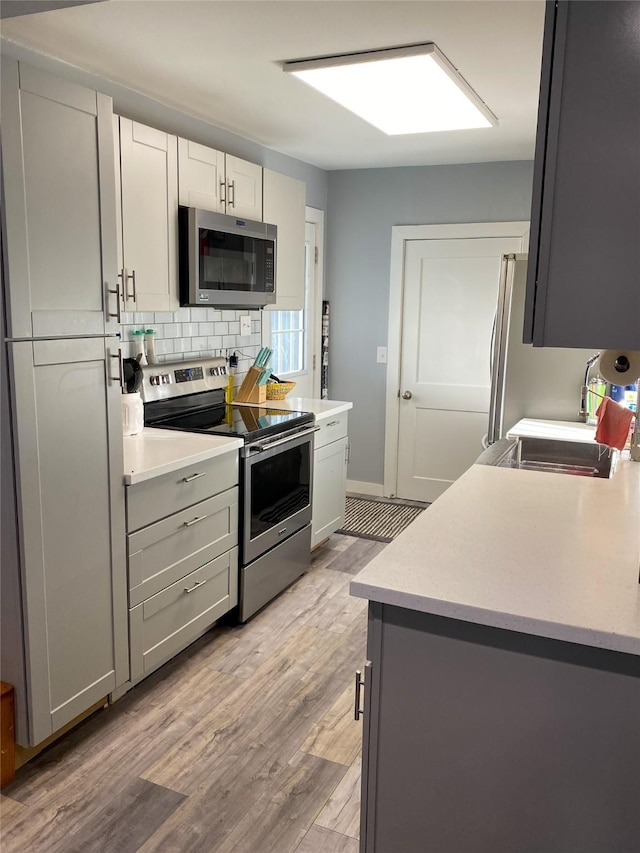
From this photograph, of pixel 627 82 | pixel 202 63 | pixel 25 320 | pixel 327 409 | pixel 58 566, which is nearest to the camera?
pixel 627 82

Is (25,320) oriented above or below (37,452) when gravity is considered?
above

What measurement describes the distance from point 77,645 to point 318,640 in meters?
1.17

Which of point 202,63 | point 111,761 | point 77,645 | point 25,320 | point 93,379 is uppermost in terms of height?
point 202,63

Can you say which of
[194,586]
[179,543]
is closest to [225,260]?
[179,543]

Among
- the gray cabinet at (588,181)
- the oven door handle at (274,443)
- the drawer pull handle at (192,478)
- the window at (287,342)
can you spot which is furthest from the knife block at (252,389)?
the gray cabinet at (588,181)

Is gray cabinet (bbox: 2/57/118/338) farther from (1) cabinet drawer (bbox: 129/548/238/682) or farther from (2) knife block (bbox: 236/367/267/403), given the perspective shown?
(2) knife block (bbox: 236/367/267/403)

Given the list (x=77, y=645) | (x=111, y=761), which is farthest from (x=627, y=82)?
(x=111, y=761)

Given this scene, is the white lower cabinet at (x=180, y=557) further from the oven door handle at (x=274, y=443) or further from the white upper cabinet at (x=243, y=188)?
the white upper cabinet at (x=243, y=188)

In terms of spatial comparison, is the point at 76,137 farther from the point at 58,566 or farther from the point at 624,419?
the point at 624,419

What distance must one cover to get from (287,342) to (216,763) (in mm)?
3112

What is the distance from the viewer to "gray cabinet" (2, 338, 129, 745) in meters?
2.05

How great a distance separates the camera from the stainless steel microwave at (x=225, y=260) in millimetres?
3115

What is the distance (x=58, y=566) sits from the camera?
7.18 ft

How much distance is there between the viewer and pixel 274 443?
129 inches
